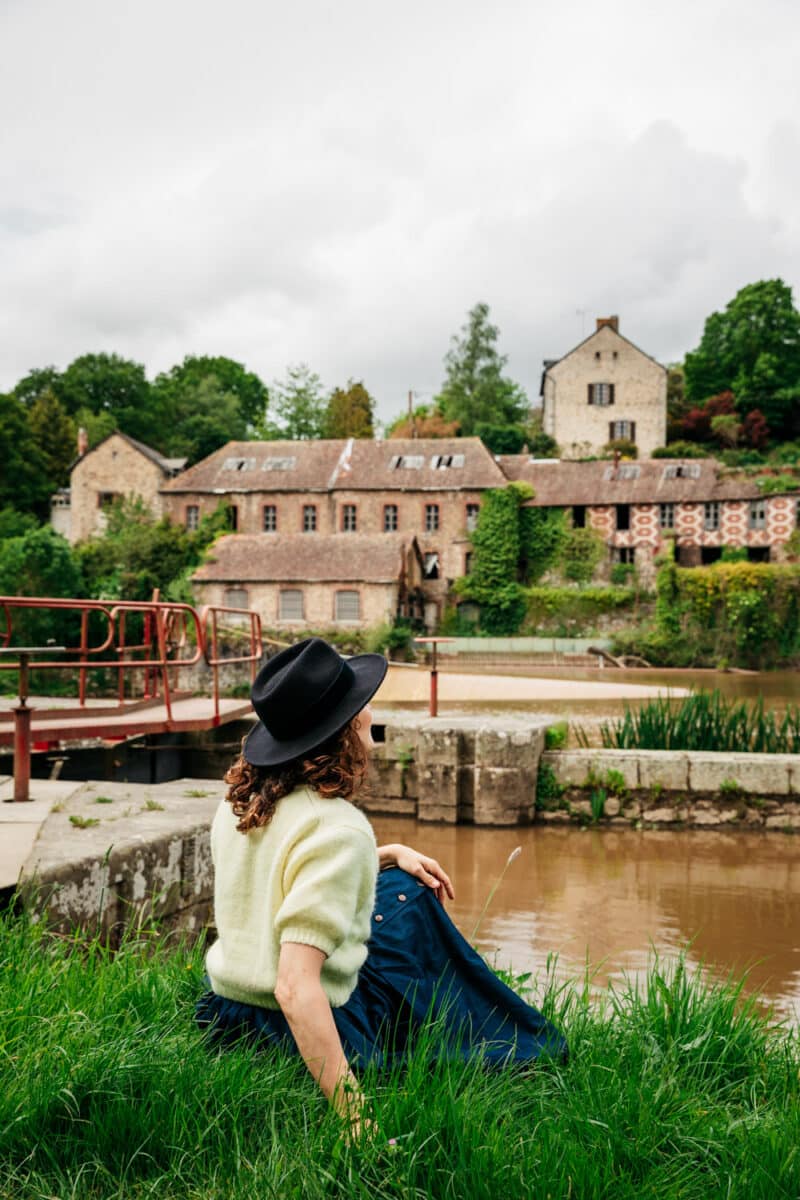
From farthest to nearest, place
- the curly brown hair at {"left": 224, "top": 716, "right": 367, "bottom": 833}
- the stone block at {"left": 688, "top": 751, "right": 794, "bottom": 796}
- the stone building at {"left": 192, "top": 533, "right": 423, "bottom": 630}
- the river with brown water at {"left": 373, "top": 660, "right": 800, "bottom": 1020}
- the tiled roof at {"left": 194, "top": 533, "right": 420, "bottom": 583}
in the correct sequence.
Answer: the tiled roof at {"left": 194, "top": 533, "right": 420, "bottom": 583}, the stone building at {"left": 192, "top": 533, "right": 423, "bottom": 630}, the stone block at {"left": 688, "top": 751, "right": 794, "bottom": 796}, the river with brown water at {"left": 373, "top": 660, "right": 800, "bottom": 1020}, the curly brown hair at {"left": 224, "top": 716, "right": 367, "bottom": 833}

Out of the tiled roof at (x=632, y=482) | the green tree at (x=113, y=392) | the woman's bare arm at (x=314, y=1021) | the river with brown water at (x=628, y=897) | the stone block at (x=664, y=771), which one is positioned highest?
the green tree at (x=113, y=392)

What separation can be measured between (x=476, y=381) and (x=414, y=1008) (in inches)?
2311

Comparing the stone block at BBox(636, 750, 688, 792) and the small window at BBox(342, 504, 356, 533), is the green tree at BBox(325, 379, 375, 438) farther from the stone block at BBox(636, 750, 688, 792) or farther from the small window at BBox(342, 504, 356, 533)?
the stone block at BBox(636, 750, 688, 792)

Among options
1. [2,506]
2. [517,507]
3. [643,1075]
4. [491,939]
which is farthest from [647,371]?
[643,1075]

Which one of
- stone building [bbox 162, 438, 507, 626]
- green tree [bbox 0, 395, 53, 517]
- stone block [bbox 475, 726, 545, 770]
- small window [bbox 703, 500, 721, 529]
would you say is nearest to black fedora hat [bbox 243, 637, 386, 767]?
stone block [bbox 475, 726, 545, 770]

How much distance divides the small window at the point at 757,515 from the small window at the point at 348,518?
53.6 ft

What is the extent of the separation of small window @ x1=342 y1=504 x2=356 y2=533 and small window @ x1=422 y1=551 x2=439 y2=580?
3.39 meters

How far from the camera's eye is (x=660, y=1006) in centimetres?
319

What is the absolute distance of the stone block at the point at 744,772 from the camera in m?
9.33

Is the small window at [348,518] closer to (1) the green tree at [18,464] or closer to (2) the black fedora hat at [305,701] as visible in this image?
(1) the green tree at [18,464]

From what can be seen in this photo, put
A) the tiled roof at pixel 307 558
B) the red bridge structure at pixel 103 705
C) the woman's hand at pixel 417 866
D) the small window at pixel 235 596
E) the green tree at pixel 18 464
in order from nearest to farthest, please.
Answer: the woman's hand at pixel 417 866 → the red bridge structure at pixel 103 705 → the tiled roof at pixel 307 558 → the small window at pixel 235 596 → the green tree at pixel 18 464

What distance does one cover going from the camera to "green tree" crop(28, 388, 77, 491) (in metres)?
56.5

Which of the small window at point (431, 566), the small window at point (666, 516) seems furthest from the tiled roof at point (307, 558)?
the small window at point (666, 516)

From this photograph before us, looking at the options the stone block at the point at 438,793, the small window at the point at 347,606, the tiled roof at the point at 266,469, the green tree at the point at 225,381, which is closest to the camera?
the stone block at the point at 438,793
